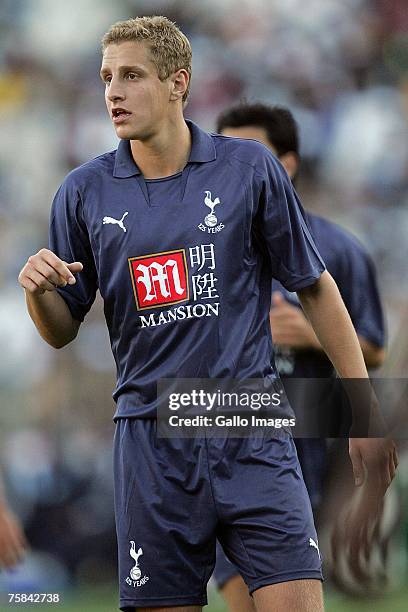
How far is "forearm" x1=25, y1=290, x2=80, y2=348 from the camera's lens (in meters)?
3.31

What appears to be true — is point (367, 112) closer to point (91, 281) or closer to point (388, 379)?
point (388, 379)

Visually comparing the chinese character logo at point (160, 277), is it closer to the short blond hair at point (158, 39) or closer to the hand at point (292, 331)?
the short blond hair at point (158, 39)

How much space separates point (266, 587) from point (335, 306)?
0.74 metres

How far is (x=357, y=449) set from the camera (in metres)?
3.28

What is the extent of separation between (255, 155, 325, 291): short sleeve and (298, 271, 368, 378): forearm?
2.1 inches

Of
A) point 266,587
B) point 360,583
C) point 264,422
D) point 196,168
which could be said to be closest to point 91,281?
point 196,168

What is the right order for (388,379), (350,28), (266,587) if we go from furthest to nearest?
(350,28) < (388,379) < (266,587)

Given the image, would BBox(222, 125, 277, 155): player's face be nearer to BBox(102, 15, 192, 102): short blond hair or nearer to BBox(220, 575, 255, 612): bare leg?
BBox(102, 15, 192, 102): short blond hair

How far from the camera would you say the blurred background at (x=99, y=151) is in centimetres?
655

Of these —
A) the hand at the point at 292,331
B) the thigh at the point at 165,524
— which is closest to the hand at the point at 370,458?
the thigh at the point at 165,524

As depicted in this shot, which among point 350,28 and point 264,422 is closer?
point 264,422

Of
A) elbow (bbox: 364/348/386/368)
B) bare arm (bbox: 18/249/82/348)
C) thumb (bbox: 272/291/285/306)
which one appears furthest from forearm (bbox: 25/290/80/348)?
elbow (bbox: 364/348/386/368)

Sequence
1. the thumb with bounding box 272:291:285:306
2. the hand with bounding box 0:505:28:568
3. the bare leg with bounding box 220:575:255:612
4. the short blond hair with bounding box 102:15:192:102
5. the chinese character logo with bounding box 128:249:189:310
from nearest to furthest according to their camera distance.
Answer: the chinese character logo with bounding box 128:249:189:310
the short blond hair with bounding box 102:15:192:102
the bare leg with bounding box 220:575:255:612
the thumb with bounding box 272:291:285:306
the hand with bounding box 0:505:28:568

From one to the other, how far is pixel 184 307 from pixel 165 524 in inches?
21.3
